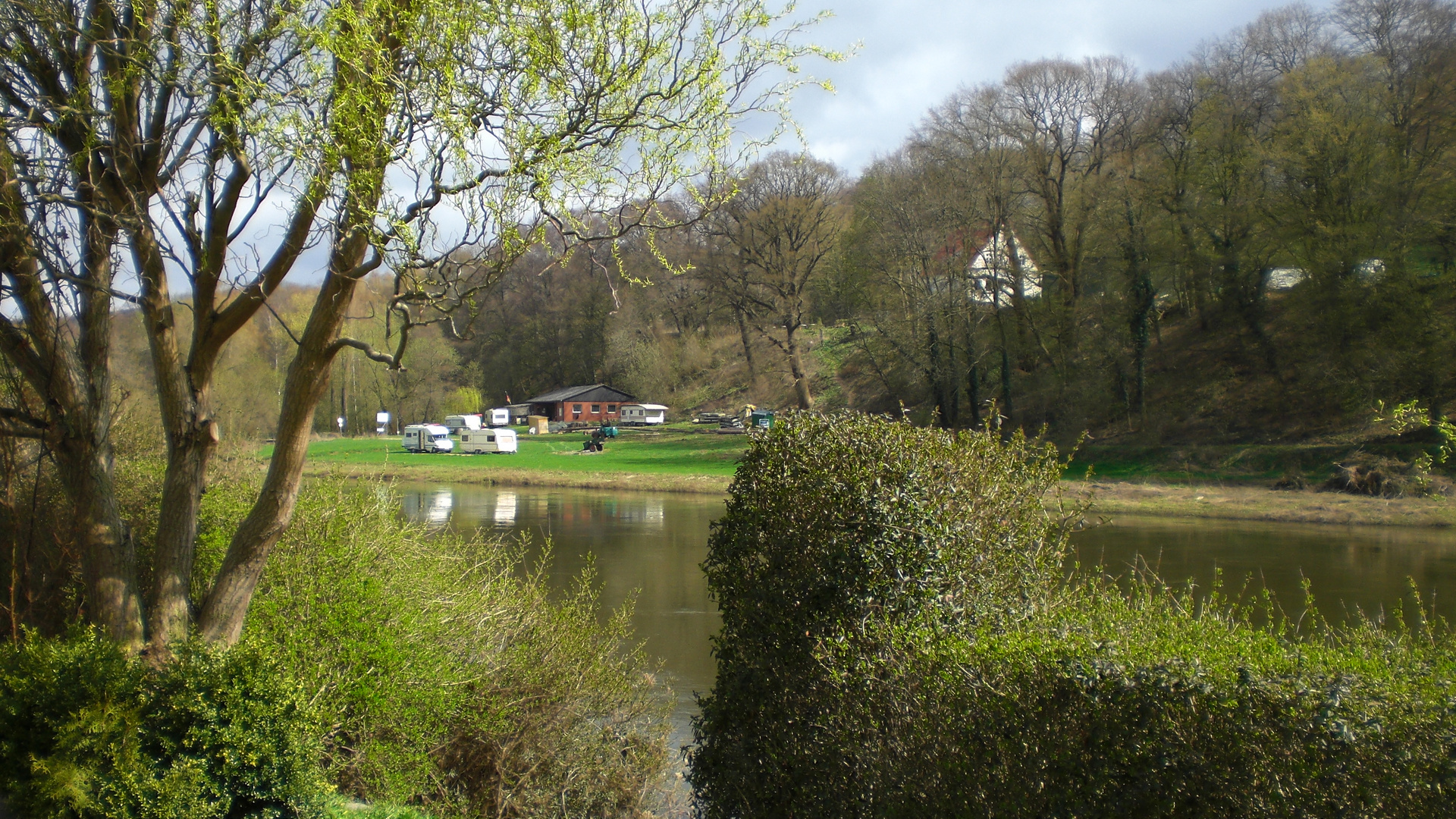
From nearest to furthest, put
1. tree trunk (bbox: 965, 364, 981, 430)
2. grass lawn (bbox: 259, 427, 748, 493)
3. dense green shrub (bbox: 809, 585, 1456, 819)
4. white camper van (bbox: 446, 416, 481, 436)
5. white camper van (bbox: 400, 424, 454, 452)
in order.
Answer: dense green shrub (bbox: 809, 585, 1456, 819) < grass lawn (bbox: 259, 427, 748, 493) < tree trunk (bbox: 965, 364, 981, 430) < white camper van (bbox: 400, 424, 454, 452) < white camper van (bbox: 446, 416, 481, 436)

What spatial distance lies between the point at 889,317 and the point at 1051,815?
37.1 meters

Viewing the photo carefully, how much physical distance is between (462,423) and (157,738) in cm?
5955

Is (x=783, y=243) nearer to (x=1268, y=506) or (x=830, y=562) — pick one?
(x=1268, y=506)

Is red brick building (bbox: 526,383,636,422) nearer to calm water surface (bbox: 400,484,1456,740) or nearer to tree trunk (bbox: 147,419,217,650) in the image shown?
calm water surface (bbox: 400,484,1456,740)

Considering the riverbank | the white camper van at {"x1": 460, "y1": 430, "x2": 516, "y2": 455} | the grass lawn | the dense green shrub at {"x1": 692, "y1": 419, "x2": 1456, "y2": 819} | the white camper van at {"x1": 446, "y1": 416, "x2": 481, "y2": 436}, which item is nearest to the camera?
the dense green shrub at {"x1": 692, "y1": 419, "x2": 1456, "y2": 819}

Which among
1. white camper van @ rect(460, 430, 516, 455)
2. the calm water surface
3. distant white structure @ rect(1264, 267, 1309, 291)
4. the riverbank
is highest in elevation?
distant white structure @ rect(1264, 267, 1309, 291)

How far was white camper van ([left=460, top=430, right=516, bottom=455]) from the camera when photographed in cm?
5225

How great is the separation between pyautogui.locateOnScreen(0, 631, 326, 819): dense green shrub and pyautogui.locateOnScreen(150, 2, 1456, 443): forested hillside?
18390mm

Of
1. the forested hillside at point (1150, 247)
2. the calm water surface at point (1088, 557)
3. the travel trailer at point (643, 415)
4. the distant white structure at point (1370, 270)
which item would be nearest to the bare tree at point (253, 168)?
the calm water surface at point (1088, 557)

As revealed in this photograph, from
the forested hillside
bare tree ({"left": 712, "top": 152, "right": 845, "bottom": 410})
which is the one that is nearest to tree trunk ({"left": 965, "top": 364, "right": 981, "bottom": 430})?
the forested hillside

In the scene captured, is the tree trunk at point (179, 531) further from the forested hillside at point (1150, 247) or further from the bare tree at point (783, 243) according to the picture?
the bare tree at point (783, 243)

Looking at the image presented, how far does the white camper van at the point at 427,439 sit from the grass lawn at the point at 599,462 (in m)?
0.97

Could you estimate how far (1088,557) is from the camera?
1814 centimetres

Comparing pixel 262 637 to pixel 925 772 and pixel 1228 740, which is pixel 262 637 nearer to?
pixel 925 772
